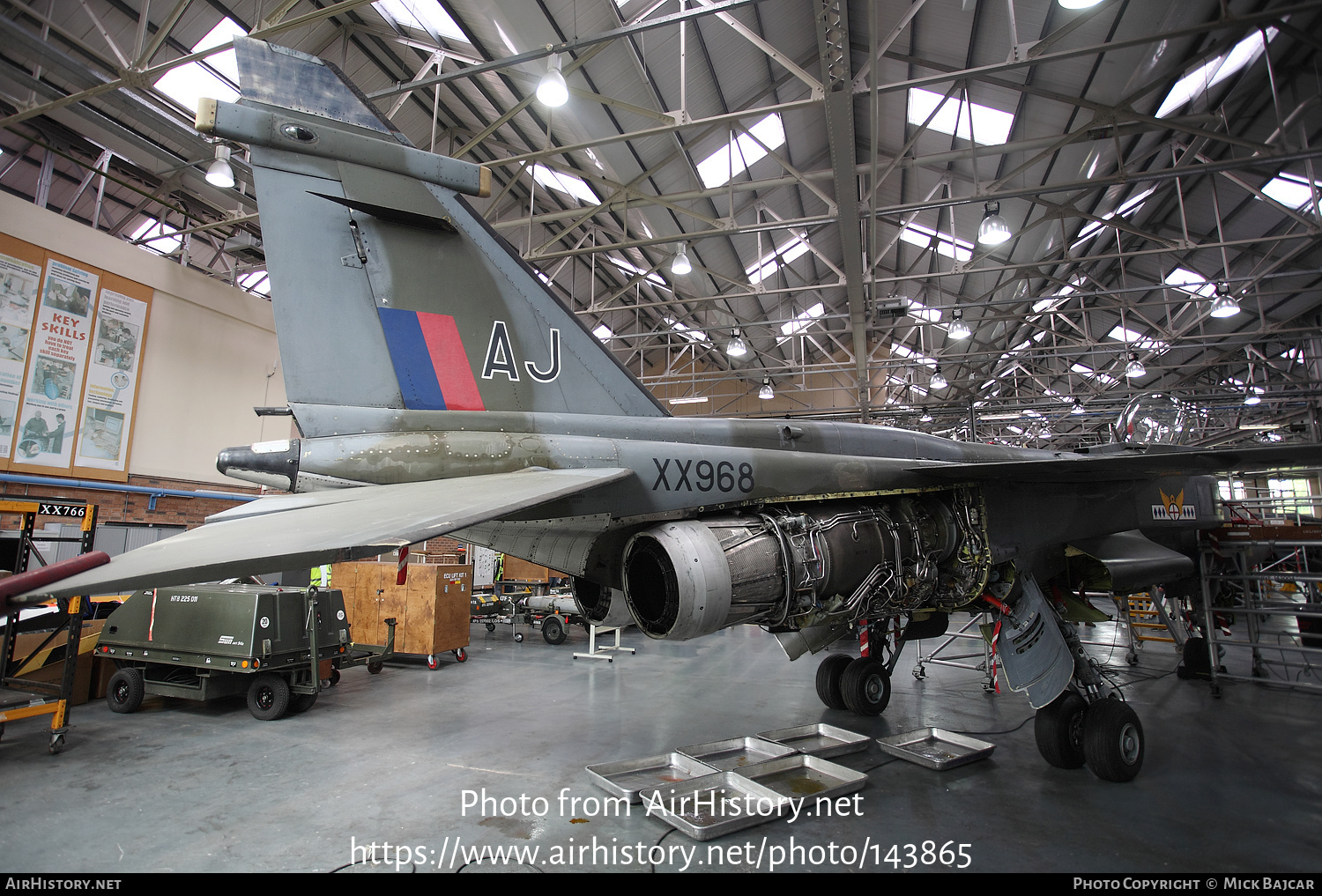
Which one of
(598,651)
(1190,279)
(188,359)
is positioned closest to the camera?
(598,651)

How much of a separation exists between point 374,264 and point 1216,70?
42.8 feet

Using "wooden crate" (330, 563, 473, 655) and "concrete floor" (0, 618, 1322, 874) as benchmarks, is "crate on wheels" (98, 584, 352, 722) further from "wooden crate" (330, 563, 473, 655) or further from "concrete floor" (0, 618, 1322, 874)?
"wooden crate" (330, 563, 473, 655)

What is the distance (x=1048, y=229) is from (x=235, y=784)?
62.1ft

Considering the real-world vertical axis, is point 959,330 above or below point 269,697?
above

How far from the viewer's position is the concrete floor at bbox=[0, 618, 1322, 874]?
3.68 m

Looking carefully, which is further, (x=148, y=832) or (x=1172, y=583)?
(x=1172, y=583)

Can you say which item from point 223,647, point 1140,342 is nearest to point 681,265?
point 223,647

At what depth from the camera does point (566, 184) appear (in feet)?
46.6

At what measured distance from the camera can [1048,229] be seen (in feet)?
51.8

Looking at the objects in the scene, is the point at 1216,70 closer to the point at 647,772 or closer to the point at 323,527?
the point at 647,772

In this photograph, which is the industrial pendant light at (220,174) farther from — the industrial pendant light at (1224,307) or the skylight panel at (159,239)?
the industrial pendant light at (1224,307)

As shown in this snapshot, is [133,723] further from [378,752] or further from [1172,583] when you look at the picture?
[1172,583]
